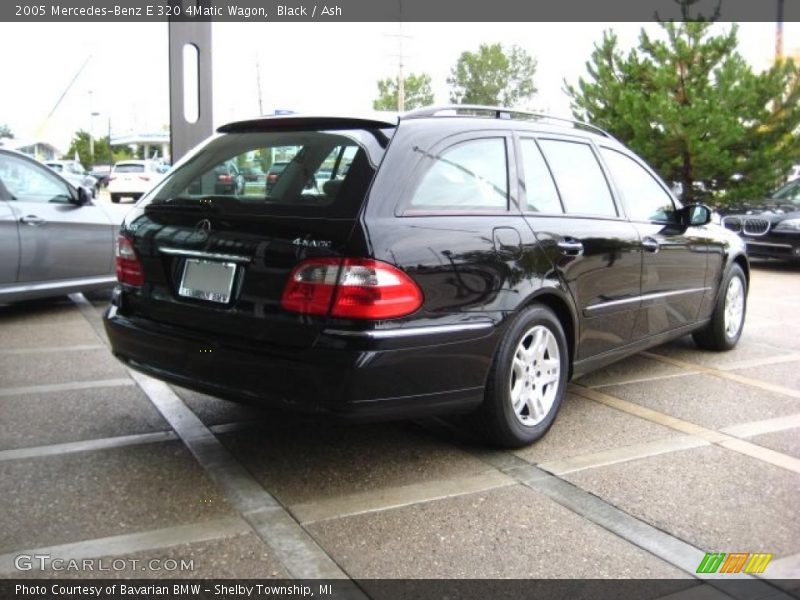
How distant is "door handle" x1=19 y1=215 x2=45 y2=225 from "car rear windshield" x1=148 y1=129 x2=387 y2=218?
11.3 feet

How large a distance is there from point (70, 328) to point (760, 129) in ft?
45.3

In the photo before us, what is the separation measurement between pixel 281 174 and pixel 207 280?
0.62 metres

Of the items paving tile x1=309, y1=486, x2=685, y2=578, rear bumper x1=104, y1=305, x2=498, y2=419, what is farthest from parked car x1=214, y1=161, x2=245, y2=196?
paving tile x1=309, y1=486, x2=685, y2=578

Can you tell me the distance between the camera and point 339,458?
376cm

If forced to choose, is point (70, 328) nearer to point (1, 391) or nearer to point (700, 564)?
point (1, 391)

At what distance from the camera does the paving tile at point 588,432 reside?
3.92 meters

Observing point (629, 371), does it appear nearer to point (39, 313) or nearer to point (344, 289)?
point (344, 289)

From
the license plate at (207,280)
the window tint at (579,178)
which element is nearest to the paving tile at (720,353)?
the window tint at (579,178)

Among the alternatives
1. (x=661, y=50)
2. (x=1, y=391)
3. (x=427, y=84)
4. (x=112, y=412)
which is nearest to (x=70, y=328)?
(x=1, y=391)

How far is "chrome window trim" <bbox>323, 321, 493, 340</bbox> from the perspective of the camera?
3.07 metres

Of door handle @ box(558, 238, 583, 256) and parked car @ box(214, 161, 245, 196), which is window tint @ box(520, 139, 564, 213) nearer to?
door handle @ box(558, 238, 583, 256)

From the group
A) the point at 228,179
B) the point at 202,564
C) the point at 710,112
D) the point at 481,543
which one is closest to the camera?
the point at 202,564

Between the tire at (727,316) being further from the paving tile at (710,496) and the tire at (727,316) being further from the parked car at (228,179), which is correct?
the parked car at (228,179)

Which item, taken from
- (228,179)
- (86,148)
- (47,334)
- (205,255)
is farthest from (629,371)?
(86,148)
